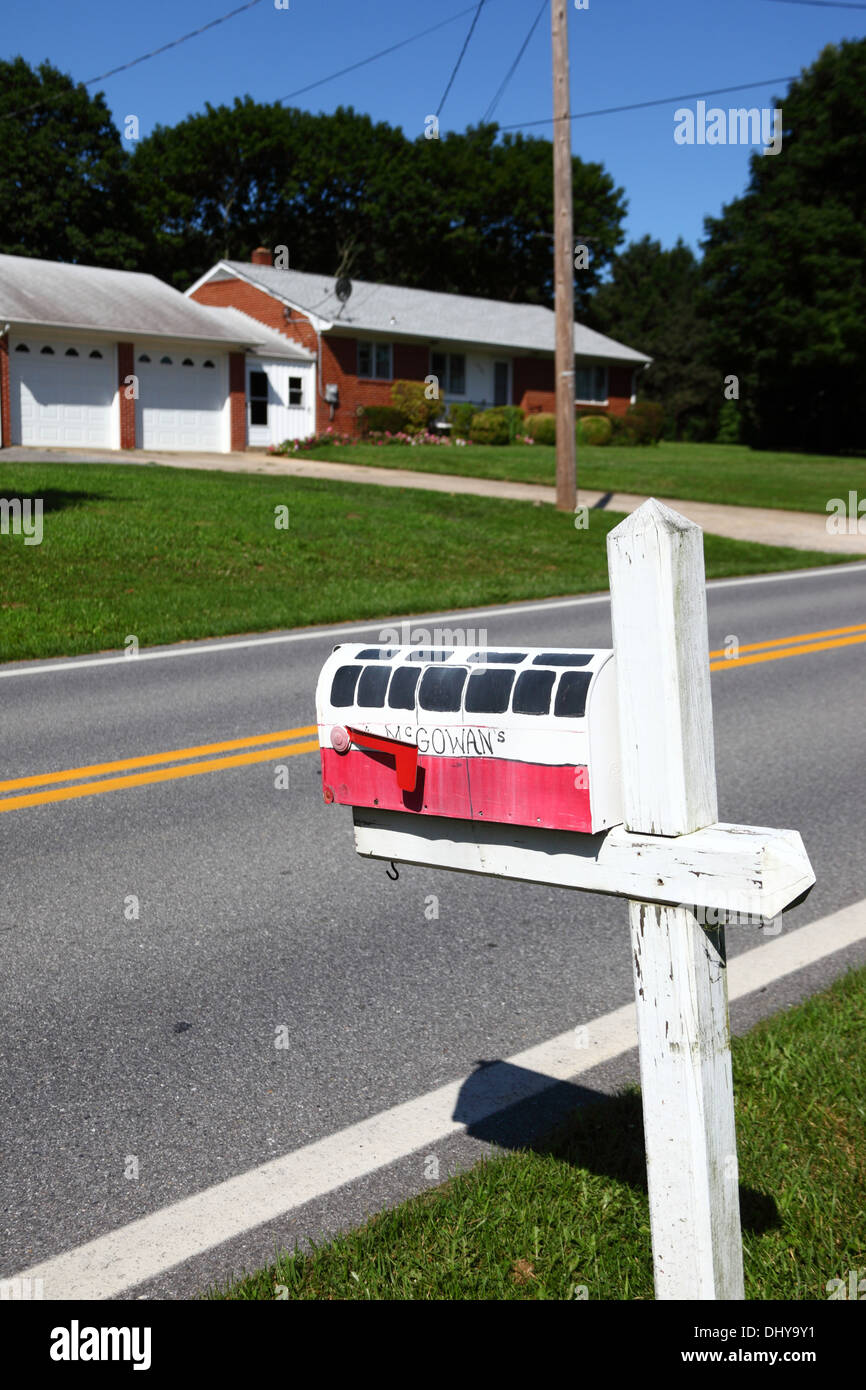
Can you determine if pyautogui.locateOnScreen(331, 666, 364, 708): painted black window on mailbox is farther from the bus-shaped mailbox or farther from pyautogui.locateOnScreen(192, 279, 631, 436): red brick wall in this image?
pyautogui.locateOnScreen(192, 279, 631, 436): red brick wall

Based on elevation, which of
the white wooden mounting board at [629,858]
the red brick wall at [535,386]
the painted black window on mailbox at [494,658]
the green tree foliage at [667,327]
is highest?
the green tree foliage at [667,327]

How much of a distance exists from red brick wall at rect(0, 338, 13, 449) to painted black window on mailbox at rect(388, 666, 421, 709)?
2935 cm

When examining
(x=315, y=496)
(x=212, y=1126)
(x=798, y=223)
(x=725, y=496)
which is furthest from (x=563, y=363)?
(x=798, y=223)

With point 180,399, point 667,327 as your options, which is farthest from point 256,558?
point 667,327

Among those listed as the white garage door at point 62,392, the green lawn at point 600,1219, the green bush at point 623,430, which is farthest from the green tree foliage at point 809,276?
the green lawn at point 600,1219

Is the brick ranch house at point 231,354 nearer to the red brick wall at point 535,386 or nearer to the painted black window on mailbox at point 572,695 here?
the red brick wall at point 535,386

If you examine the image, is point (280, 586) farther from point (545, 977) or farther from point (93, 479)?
point (545, 977)

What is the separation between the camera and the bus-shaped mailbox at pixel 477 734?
2.07m

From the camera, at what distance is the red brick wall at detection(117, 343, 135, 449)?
3152 cm

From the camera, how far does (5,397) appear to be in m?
29.3

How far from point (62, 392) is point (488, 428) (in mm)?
13322

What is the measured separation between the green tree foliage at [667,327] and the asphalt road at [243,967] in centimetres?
4727

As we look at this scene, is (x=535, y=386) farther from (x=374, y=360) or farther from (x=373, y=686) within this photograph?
(x=373, y=686)
